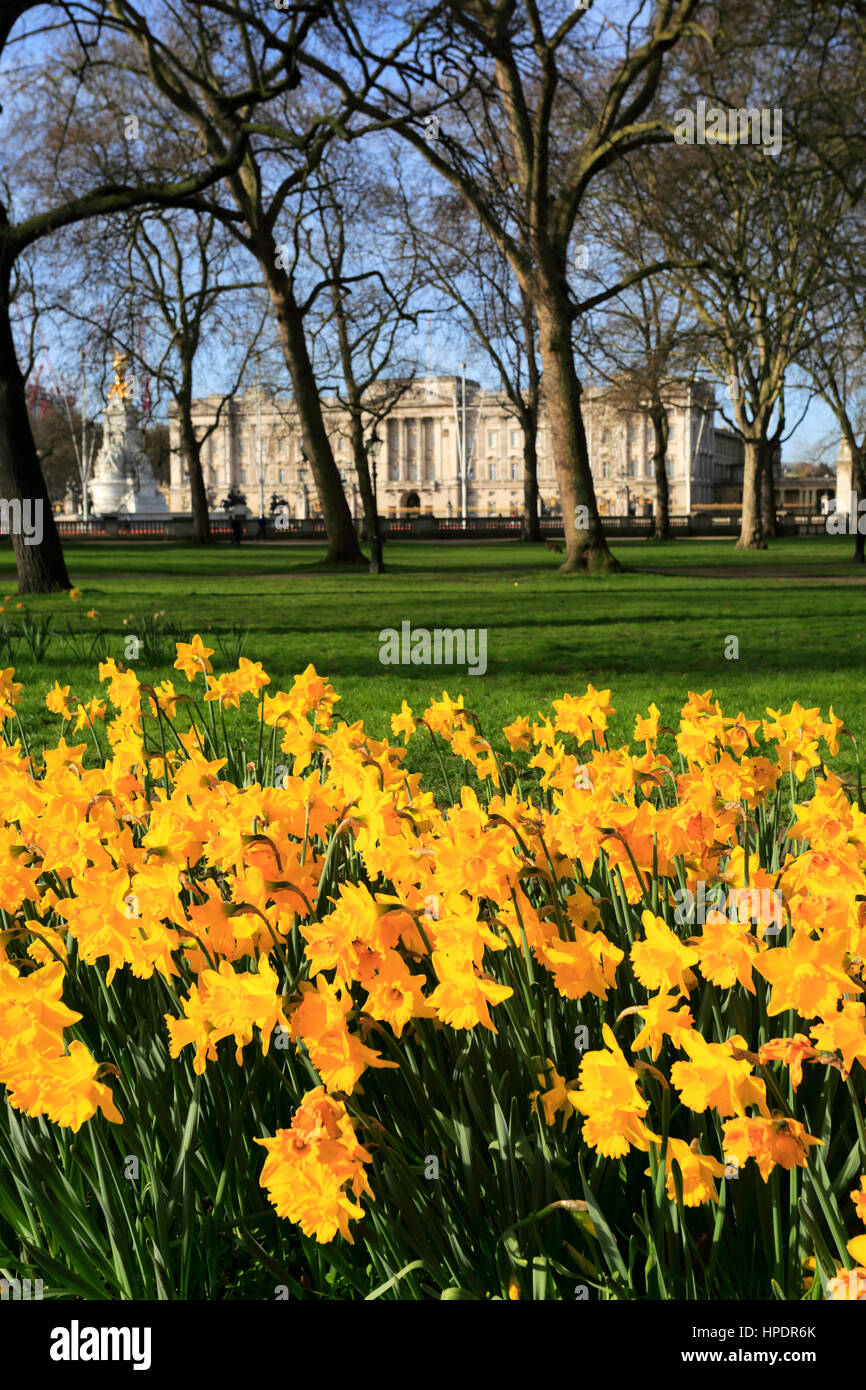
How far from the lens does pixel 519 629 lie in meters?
10.8

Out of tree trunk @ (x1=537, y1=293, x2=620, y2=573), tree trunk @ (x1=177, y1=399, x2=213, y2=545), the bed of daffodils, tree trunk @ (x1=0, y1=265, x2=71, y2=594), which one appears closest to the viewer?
the bed of daffodils

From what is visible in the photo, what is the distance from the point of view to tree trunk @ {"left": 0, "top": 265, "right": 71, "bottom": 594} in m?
12.9

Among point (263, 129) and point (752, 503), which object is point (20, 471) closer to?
point (263, 129)

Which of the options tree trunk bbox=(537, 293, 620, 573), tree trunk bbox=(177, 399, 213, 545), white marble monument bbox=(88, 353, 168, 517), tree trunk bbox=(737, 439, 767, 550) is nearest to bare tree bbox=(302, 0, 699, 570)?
tree trunk bbox=(537, 293, 620, 573)

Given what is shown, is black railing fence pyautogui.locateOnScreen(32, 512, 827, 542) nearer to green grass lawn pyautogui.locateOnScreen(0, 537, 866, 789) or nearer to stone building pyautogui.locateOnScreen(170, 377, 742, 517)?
green grass lawn pyautogui.locateOnScreen(0, 537, 866, 789)

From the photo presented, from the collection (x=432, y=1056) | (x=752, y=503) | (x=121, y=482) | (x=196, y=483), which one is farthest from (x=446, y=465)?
(x=432, y=1056)

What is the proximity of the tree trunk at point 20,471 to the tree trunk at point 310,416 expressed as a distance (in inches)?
359

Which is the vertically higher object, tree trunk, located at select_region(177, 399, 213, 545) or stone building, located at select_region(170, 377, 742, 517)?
stone building, located at select_region(170, 377, 742, 517)

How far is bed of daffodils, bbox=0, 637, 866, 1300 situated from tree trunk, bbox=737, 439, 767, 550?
29.2m

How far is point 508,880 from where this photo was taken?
168cm

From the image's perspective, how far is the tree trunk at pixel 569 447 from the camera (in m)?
17.7

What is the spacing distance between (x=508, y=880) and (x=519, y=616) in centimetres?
1025

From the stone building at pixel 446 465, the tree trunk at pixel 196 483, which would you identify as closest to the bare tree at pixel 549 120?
the tree trunk at pixel 196 483

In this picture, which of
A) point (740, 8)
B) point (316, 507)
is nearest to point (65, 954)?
point (740, 8)
